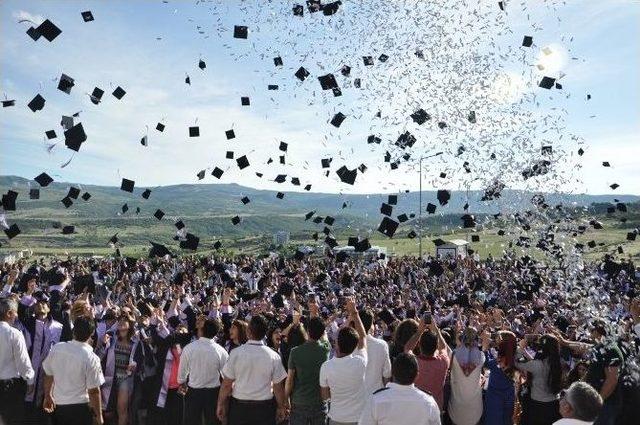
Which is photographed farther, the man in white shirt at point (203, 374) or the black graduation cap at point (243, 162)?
the black graduation cap at point (243, 162)

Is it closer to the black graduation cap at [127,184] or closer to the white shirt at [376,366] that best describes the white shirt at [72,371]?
the white shirt at [376,366]

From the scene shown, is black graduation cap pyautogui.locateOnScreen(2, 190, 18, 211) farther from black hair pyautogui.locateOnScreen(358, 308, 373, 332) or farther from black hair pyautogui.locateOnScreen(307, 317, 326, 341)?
black hair pyautogui.locateOnScreen(358, 308, 373, 332)

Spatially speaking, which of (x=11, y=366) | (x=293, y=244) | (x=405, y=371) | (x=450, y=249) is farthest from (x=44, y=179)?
(x=293, y=244)

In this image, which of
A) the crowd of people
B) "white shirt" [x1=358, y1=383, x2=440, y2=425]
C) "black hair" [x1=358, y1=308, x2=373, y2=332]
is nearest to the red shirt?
the crowd of people

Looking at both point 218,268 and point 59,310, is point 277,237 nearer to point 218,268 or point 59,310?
point 218,268

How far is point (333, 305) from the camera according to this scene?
14008 millimetres

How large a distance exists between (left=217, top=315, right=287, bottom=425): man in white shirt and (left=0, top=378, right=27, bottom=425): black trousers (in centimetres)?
231

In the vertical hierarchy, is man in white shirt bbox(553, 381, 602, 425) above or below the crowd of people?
above

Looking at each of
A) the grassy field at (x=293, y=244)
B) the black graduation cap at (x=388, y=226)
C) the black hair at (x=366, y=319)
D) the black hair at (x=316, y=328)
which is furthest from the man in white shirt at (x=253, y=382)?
the grassy field at (x=293, y=244)

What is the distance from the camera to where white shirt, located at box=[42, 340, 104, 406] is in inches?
213

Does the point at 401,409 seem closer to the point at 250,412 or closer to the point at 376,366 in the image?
the point at 376,366

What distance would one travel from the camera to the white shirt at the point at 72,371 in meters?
5.41

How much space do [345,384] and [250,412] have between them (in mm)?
1075

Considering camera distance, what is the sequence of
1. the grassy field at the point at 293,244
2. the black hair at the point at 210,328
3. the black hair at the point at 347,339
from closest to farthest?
1. the black hair at the point at 347,339
2. the black hair at the point at 210,328
3. the grassy field at the point at 293,244
